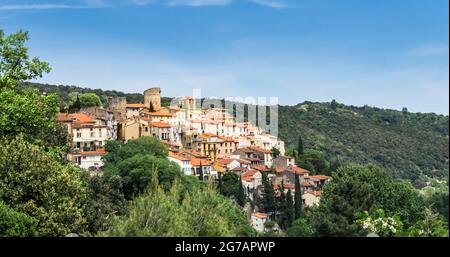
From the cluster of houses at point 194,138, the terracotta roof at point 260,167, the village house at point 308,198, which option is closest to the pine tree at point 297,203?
the village house at point 308,198

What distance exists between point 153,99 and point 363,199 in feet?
116

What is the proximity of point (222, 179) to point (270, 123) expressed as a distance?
20523mm

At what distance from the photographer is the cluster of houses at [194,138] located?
1537 inches

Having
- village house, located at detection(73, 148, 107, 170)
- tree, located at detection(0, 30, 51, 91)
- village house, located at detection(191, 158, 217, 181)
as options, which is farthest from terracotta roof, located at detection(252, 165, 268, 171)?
tree, located at detection(0, 30, 51, 91)

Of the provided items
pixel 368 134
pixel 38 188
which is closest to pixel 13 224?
pixel 38 188

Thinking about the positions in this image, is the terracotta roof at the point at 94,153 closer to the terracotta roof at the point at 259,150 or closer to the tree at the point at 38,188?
the terracotta roof at the point at 259,150

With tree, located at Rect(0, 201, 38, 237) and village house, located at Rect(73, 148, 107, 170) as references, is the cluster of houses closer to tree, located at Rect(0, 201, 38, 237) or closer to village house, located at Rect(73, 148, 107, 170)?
village house, located at Rect(73, 148, 107, 170)

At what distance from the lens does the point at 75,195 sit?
9.51m

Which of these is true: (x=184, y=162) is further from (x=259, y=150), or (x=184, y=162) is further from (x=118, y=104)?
(x=118, y=104)

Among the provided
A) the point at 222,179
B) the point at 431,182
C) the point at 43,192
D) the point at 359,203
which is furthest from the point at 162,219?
the point at 222,179

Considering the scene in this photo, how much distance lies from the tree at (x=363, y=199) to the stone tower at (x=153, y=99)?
101 ft

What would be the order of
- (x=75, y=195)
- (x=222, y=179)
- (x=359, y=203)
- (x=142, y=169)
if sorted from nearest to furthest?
(x=75, y=195) → (x=359, y=203) → (x=142, y=169) → (x=222, y=179)

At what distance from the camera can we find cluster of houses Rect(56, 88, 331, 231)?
39031mm
